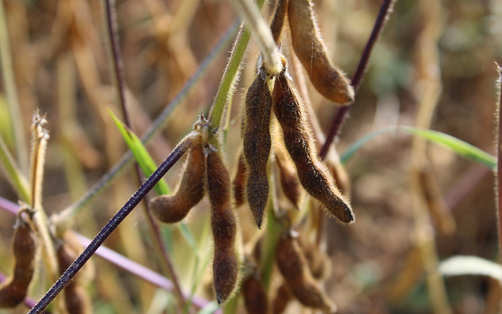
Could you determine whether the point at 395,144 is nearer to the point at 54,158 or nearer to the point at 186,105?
the point at 186,105

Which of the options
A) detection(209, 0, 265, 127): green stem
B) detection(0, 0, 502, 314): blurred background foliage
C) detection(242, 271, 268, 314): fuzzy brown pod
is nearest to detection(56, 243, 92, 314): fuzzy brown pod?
detection(242, 271, 268, 314): fuzzy brown pod

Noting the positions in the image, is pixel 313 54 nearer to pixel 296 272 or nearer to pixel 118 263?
pixel 296 272

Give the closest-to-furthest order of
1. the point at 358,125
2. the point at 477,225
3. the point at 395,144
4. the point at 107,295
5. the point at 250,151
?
the point at 250,151 < the point at 107,295 < the point at 477,225 < the point at 395,144 < the point at 358,125

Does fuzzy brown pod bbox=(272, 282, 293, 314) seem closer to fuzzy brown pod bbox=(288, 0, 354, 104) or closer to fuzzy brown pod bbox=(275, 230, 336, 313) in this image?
fuzzy brown pod bbox=(275, 230, 336, 313)

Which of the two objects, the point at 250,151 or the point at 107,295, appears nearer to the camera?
the point at 250,151

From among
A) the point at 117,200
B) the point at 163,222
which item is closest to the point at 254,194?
the point at 163,222

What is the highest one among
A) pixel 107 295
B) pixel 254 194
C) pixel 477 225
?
pixel 254 194

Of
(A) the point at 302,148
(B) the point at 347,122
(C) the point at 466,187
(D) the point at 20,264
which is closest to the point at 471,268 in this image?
(A) the point at 302,148
